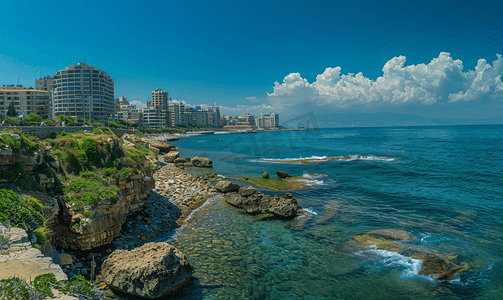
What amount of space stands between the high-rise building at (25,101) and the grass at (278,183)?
93.3 meters

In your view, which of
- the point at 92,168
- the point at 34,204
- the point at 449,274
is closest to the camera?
the point at 34,204

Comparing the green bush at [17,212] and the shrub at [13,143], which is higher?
the shrub at [13,143]

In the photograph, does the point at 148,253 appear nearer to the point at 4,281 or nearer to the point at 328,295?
the point at 4,281

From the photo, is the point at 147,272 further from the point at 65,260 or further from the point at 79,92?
the point at 79,92

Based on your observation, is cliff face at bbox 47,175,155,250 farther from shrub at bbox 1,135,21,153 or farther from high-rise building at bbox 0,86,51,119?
high-rise building at bbox 0,86,51,119

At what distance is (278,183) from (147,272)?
20.2 meters

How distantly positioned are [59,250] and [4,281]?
6510 mm

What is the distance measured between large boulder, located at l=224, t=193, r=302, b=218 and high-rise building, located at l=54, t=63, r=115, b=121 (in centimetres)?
10614

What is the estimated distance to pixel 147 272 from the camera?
835 cm

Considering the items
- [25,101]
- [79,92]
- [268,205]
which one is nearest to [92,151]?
[268,205]

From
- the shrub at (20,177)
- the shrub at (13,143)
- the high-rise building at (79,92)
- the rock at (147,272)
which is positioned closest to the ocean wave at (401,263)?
the rock at (147,272)

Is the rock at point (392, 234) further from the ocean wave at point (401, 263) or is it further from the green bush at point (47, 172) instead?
the green bush at point (47, 172)

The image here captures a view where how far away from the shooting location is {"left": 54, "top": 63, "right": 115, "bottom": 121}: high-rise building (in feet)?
336

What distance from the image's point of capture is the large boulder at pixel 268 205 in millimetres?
17453
